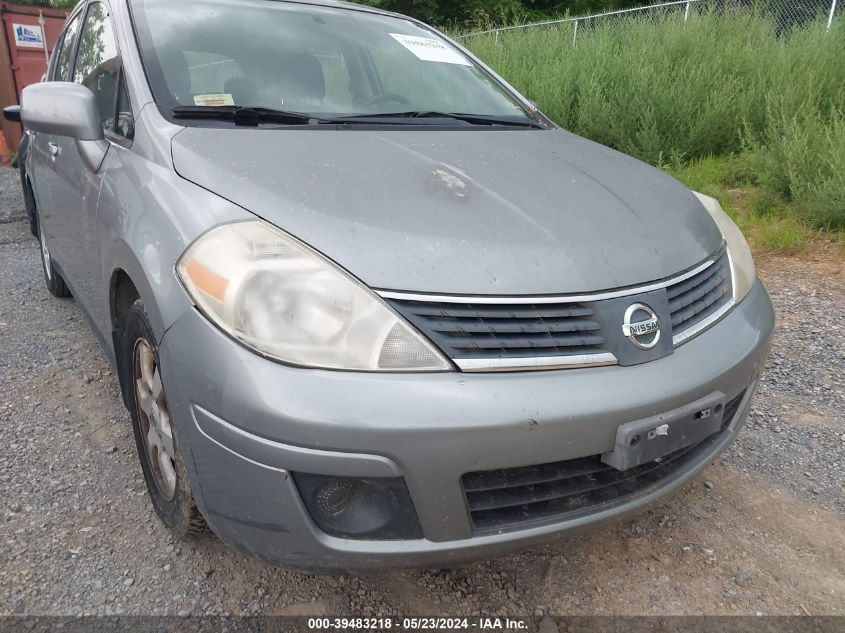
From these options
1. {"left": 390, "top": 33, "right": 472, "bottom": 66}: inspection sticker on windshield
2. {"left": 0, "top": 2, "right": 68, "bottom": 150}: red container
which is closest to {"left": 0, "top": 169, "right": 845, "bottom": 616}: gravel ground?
{"left": 390, "top": 33, "right": 472, "bottom": 66}: inspection sticker on windshield

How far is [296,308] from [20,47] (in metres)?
9.99

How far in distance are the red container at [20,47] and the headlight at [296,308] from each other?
30.5 ft

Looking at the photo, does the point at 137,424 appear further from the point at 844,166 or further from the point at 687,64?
the point at 687,64

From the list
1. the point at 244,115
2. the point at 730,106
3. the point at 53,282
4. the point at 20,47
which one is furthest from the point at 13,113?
the point at 20,47

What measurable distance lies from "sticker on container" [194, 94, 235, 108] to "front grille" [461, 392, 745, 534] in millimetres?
1394

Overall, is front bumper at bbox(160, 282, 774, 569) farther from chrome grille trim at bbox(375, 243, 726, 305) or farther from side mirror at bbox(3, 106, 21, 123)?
side mirror at bbox(3, 106, 21, 123)

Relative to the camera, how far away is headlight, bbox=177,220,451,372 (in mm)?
1304

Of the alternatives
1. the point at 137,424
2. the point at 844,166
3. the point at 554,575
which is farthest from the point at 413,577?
the point at 844,166

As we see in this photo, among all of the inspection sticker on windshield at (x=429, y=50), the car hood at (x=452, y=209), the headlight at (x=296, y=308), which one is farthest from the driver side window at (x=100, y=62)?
the inspection sticker on windshield at (x=429, y=50)

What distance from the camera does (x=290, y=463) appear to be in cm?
127

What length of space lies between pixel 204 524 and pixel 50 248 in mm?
2292

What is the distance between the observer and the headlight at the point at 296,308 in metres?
1.30

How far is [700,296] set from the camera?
1.70 metres

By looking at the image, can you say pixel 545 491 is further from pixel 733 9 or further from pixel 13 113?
pixel 733 9
